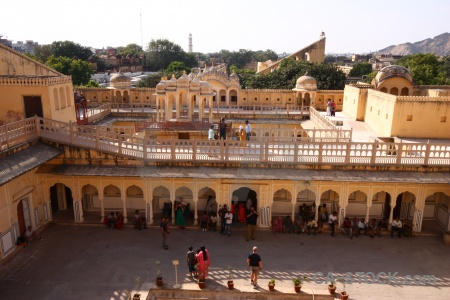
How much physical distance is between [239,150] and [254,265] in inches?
202

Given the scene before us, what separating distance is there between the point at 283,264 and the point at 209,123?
12.8m

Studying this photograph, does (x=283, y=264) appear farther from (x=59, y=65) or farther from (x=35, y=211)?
(x=59, y=65)

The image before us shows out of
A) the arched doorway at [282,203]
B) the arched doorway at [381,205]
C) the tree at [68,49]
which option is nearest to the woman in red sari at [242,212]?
the arched doorway at [282,203]

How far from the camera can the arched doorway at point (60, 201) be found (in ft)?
55.3

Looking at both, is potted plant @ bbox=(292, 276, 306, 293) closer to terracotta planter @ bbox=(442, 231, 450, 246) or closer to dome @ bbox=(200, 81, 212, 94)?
terracotta planter @ bbox=(442, 231, 450, 246)

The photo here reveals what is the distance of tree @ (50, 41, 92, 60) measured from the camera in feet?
253

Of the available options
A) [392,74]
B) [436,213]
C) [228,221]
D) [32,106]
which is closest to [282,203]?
[228,221]

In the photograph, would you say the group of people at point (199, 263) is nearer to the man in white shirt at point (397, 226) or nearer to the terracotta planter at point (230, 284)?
the terracotta planter at point (230, 284)

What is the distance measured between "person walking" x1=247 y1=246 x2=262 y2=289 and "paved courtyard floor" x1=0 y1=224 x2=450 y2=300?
0.22 m

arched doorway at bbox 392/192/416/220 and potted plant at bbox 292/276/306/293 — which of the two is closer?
potted plant at bbox 292/276/306/293

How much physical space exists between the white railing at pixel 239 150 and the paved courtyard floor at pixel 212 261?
3005 millimetres

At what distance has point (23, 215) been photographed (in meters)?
14.4

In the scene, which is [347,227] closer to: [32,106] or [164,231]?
[164,231]

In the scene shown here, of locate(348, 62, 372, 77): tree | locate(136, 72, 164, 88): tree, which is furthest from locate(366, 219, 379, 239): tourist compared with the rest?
locate(348, 62, 372, 77): tree
